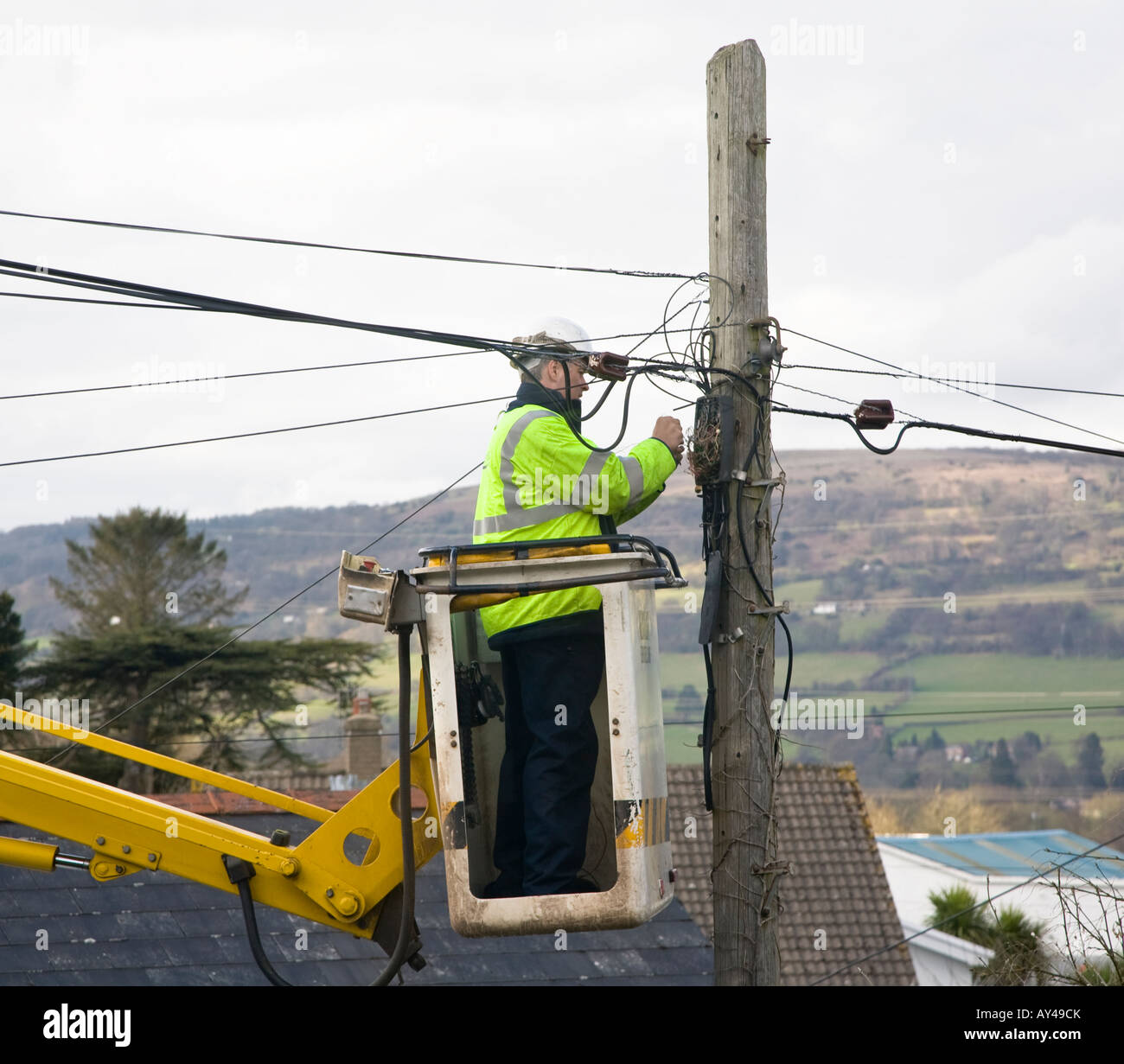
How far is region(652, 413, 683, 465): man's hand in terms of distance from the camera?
617cm

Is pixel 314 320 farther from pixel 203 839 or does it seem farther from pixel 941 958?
pixel 941 958

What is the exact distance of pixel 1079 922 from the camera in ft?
22.6

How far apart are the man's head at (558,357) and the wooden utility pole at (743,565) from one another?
0.65 m

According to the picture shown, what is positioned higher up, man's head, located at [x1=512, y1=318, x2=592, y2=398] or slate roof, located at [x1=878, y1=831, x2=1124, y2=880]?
slate roof, located at [x1=878, y1=831, x2=1124, y2=880]

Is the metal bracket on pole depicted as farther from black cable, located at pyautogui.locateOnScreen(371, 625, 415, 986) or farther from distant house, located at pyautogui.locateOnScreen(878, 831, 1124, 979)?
distant house, located at pyautogui.locateOnScreen(878, 831, 1124, 979)

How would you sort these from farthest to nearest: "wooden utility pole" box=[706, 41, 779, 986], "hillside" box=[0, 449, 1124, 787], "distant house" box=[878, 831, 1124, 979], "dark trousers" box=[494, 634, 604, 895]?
"hillside" box=[0, 449, 1124, 787] < "distant house" box=[878, 831, 1124, 979] < "wooden utility pole" box=[706, 41, 779, 986] < "dark trousers" box=[494, 634, 604, 895]

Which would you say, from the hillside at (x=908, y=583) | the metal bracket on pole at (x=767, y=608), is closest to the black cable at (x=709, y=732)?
the metal bracket on pole at (x=767, y=608)

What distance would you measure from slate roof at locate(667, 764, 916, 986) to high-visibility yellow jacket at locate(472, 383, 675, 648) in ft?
47.6

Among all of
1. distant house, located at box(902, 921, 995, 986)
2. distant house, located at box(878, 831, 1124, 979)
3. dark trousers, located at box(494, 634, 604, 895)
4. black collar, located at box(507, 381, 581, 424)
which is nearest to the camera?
dark trousers, located at box(494, 634, 604, 895)

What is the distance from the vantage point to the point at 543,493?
5805mm

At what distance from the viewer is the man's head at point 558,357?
6.23m

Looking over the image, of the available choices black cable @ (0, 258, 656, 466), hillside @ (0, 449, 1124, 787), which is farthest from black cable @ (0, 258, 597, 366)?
hillside @ (0, 449, 1124, 787)

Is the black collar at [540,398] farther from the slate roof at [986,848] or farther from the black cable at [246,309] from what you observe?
the slate roof at [986,848]
